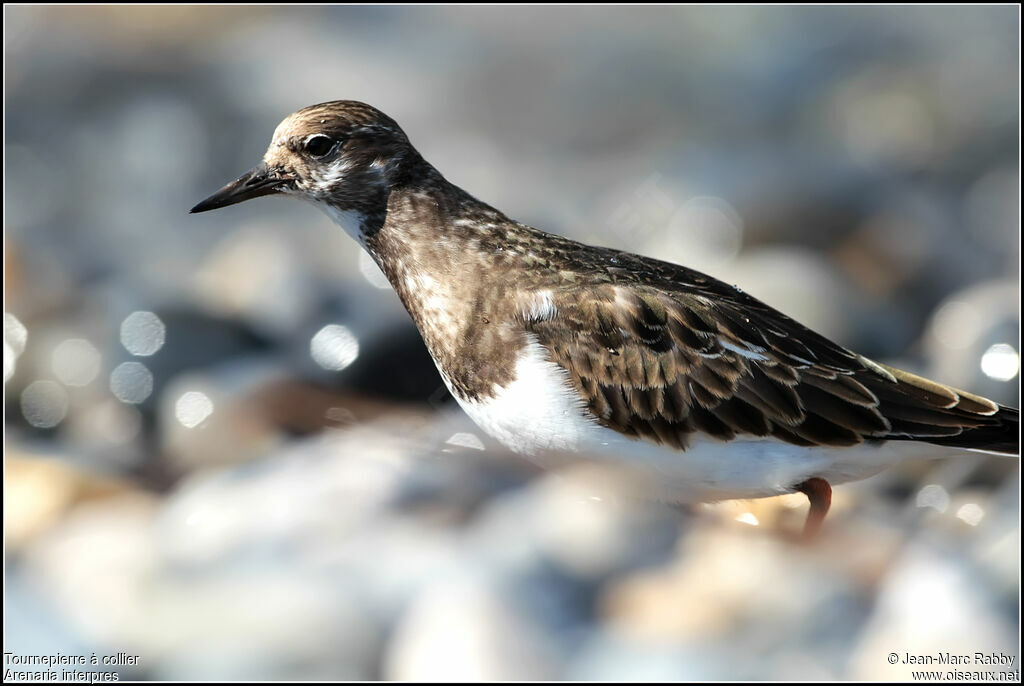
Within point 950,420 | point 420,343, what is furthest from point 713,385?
point 420,343

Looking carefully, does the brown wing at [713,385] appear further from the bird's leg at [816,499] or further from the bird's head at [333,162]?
the bird's head at [333,162]

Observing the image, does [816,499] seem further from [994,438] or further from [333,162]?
[333,162]

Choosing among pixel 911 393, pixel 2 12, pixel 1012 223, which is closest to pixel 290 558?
pixel 911 393

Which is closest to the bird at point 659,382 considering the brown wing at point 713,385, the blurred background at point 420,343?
the brown wing at point 713,385

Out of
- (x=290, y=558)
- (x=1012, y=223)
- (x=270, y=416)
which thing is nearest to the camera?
(x=290, y=558)

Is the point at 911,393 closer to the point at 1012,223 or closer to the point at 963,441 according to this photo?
the point at 963,441

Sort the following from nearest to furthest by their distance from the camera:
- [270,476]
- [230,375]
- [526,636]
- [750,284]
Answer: [526,636] → [270,476] → [230,375] → [750,284]
